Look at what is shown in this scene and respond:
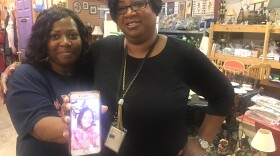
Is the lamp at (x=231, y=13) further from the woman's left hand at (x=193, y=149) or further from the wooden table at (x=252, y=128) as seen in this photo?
the woman's left hand at (x=193, y=149)

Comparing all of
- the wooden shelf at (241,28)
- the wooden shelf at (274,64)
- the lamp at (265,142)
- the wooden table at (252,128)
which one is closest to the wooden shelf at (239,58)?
the wooden shelf at (274,64)

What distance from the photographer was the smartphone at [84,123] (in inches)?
28.6

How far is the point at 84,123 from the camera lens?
738 mm

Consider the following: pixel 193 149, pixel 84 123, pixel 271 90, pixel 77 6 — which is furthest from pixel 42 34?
pixel 77 6

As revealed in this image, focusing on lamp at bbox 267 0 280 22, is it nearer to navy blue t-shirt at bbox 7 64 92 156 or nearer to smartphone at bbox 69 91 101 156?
navy blue t-shirt at bbox 7 64 92 156

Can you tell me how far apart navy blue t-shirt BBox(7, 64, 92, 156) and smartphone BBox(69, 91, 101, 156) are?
13 cm

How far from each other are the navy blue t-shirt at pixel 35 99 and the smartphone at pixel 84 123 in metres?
0.13

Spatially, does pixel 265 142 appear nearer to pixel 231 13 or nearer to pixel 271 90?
pixel 271 90

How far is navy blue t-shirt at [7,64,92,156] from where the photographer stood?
0.80 m

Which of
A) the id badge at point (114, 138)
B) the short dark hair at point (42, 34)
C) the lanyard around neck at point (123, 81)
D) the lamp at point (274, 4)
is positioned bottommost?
the id badge at point (114, 138)

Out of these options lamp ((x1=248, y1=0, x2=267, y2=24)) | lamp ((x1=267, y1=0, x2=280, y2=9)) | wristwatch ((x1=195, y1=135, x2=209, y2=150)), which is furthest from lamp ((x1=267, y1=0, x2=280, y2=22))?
wristwatch ((x1=195, y1=135, x2=209, y2=150))

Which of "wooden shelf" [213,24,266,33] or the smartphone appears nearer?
the smartphone

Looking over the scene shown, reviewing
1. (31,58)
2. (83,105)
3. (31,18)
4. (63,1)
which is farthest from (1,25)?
(83,105)

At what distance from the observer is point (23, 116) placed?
31.5 inches
